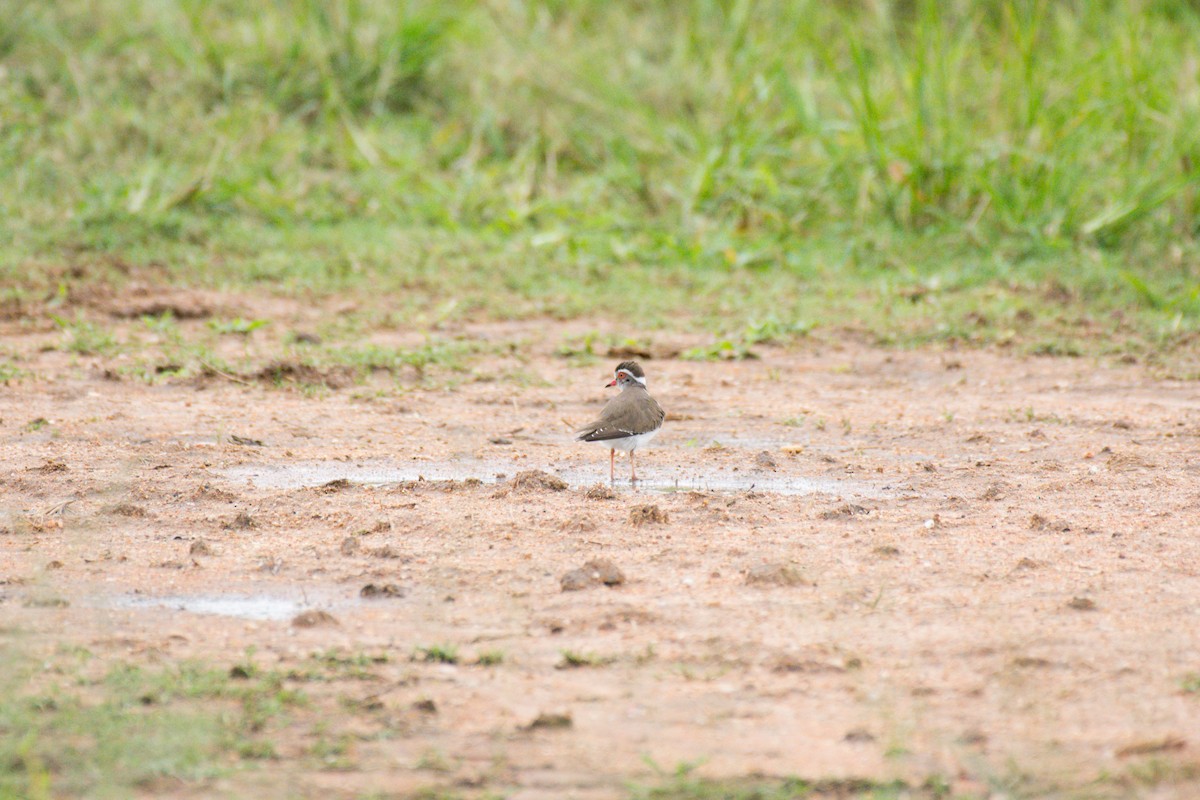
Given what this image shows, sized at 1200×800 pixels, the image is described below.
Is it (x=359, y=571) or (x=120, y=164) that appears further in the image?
(x=120, y=164)

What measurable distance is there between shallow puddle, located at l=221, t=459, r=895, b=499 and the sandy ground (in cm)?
2

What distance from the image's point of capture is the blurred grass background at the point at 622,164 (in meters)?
9.66

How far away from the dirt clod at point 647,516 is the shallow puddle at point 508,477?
57cm

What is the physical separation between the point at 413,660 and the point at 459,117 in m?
9.32

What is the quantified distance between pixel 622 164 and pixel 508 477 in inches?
234

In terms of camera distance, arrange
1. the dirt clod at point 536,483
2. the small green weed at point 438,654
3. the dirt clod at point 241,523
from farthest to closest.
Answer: the dirt clod at point 536,483
the dirt clod at point 241,523
the small green weed at point 438,654

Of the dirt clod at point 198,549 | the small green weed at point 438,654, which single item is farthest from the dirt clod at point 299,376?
the small green weed at point 438,654

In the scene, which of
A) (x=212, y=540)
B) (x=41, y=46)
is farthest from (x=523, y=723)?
(x=41, y=46)

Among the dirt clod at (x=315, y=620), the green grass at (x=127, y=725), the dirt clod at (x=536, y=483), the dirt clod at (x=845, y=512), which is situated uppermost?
the green grass at (x=127, y=725)

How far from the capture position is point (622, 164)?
11.6 meters

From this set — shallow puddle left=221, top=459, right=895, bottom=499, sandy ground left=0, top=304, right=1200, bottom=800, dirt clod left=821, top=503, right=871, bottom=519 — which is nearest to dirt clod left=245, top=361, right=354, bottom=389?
sandy ground left=0, top=304, right=1200, bottom=800

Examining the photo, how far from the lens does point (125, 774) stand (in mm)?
Result: 3377

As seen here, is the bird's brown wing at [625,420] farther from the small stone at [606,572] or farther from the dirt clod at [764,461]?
the small stone at [606,572]

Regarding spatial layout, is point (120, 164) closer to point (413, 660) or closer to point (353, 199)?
point (353, 199)
